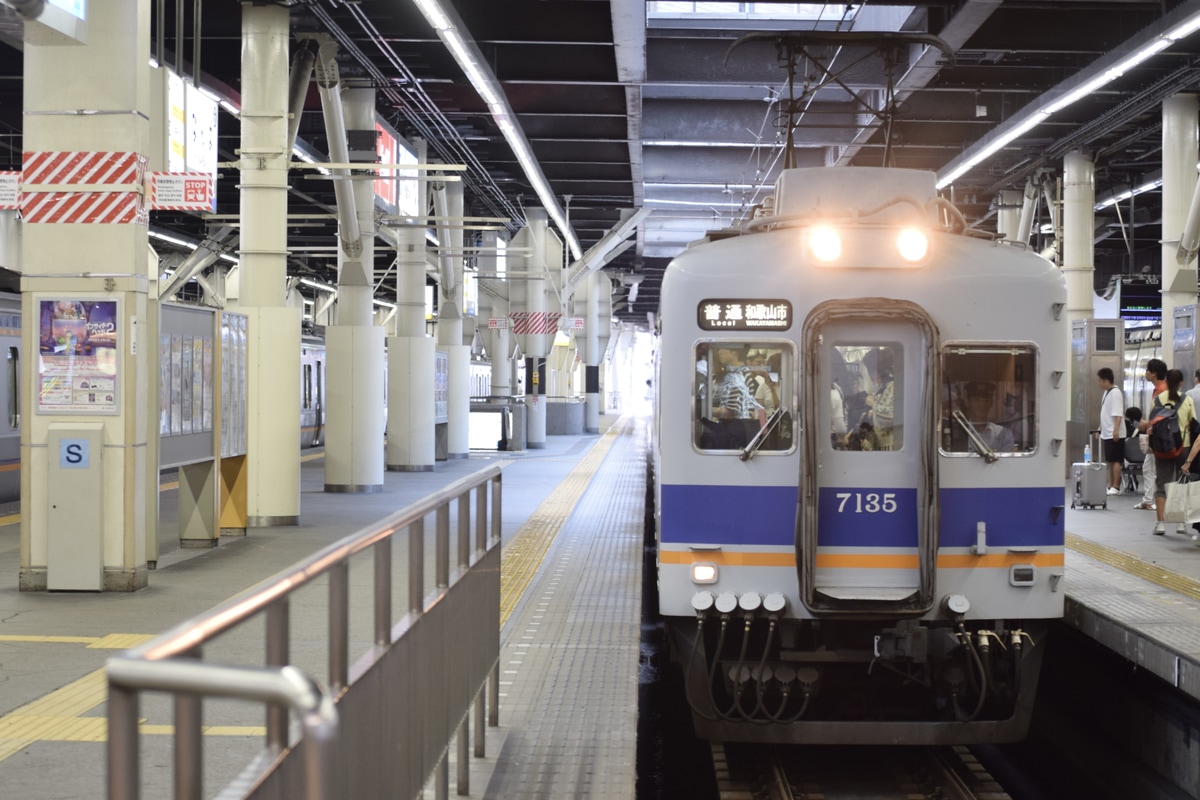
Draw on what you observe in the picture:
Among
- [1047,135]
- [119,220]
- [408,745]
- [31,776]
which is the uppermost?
[1047,135]

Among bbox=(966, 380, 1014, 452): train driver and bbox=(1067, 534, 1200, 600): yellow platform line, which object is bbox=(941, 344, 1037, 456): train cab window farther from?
bbox=(1067, 534, 1200, 600): yellow platform line

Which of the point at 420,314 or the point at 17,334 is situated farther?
the point at 420,314

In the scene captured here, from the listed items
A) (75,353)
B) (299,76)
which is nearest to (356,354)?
(299,76)

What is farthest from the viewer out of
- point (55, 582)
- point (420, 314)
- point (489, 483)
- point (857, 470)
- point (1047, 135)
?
point (420, 314)

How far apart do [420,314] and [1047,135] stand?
415 inches

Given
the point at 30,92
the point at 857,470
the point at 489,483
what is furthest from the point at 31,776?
the point at 30,92

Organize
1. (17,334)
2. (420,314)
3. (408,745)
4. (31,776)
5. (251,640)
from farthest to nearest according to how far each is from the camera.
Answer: (420,314)
(17,334)
(31,776)
(408,745)
(251,640)

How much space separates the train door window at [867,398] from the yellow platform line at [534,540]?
107 inches

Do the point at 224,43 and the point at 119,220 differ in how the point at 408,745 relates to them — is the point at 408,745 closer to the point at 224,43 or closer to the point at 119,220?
the point at 119,220

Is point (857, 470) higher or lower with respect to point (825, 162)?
lower

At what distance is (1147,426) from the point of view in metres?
11.9

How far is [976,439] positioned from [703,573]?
5.07ft

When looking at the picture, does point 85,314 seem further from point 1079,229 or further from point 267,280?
point 1079,229

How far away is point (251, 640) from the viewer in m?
2.46
